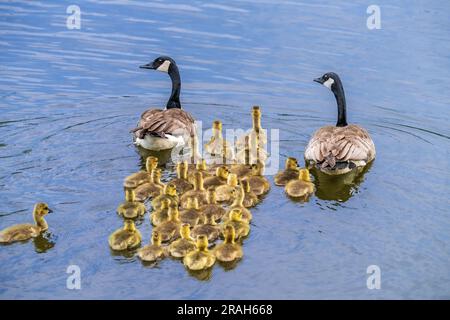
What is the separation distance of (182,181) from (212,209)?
3.46ft

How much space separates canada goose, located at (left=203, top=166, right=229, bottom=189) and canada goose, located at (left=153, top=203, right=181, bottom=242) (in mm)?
1387

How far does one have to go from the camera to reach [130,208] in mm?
10750

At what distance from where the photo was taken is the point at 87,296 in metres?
8.83

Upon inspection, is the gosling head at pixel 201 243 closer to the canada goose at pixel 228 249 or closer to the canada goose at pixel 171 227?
the canada goose at pixel 228 249

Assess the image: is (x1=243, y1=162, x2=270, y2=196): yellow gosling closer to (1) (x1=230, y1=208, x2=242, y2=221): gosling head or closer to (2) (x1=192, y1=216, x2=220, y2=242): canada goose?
(1) (x1=230, y1=208, x2=242, y2=221): gosling head

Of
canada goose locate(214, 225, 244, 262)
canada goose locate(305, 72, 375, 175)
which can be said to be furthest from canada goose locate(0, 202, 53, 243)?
canada goose locate(305, 72, 375, 175)

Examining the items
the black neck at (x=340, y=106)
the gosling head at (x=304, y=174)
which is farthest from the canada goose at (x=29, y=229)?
the black neck at (x=340, y=106)

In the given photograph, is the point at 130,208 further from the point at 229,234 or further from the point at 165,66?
the point at 165,66

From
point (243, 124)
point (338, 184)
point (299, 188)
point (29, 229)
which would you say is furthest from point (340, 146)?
point (29, 229)

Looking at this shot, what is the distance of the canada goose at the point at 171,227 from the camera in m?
10.1

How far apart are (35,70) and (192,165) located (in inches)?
218

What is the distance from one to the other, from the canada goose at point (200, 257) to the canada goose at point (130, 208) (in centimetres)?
143

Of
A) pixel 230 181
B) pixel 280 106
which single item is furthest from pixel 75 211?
pixel 280 106

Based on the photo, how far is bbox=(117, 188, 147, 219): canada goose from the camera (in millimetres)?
10750
